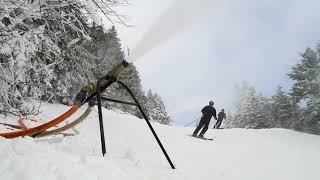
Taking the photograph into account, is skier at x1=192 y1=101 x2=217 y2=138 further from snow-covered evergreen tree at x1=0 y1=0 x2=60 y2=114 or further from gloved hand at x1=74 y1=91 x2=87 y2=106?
gloved hand at x1=74 y1=91 x2=87 y2=106

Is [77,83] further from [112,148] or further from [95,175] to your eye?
[95,175]

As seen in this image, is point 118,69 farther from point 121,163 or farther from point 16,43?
point 16,43

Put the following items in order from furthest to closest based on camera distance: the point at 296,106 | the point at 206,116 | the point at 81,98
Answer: the point at 296,106 → the point at 206,116 → the point at 81,98

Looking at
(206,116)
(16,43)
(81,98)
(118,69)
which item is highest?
(206,116)

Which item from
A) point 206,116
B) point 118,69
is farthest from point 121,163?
point 206,116

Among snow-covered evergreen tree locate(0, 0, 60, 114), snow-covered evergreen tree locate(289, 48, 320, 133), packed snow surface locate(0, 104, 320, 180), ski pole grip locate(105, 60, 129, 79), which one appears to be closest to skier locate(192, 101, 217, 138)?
packed snow surface locate(0, 104, 320, 180)

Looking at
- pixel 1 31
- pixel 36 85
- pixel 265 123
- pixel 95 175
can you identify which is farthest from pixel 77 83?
pixel 265 123

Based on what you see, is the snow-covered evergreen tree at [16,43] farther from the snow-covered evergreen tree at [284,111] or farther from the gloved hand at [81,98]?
the snow-covered evergreen tree at [284,111]

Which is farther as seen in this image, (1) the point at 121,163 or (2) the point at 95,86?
(2) the point at 95,86

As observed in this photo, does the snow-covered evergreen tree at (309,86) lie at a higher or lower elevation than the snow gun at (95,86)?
higher

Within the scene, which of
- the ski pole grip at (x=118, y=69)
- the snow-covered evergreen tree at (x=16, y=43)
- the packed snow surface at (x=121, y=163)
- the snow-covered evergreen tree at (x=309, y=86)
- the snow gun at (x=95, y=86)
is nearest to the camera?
the packed snow surface at (x=121, y=163)

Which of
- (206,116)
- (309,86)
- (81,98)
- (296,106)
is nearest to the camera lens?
(81,98)

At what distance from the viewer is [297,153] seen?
16828mm

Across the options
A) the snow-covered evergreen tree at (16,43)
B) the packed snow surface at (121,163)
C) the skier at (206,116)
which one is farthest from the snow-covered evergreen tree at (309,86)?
the snow-covered evergreen tree at (16,43)
